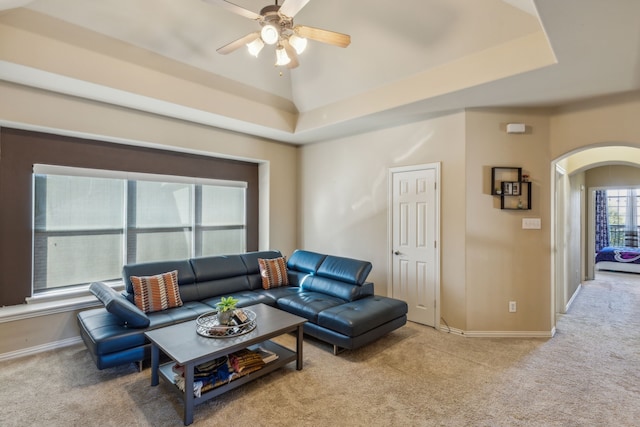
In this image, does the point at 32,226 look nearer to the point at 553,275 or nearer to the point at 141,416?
the point at 141,416

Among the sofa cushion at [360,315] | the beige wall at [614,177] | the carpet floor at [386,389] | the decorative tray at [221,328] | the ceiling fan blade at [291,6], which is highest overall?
the ceiling fan blade at [291,6]

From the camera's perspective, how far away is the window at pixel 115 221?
3566 millimetres

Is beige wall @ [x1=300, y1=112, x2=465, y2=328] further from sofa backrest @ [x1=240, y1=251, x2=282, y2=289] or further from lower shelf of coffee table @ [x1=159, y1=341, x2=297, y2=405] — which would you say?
lower shelf of coffee table @ [x1=159, y1=341, x2=297, y2=405]

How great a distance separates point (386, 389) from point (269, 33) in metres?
3.00

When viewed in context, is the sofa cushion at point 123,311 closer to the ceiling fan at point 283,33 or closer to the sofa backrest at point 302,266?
the sofa backrest at point 302,266

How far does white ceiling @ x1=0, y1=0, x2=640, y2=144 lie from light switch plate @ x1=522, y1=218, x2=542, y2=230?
1.34 m

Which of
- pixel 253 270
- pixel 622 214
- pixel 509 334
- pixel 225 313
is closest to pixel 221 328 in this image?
pixel 225 313

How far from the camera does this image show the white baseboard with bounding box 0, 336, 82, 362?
310 cm

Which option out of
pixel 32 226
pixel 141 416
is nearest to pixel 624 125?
pixel 141 416

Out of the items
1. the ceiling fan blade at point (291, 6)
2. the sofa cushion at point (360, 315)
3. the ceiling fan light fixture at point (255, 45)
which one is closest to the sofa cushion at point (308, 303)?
the sofa cushion at point (360, 315)

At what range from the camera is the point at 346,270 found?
4.00 meters

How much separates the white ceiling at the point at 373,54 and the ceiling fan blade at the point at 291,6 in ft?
4.13

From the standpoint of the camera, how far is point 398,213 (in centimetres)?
442

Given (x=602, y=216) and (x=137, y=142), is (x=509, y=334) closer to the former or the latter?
(x=137, y=142)
